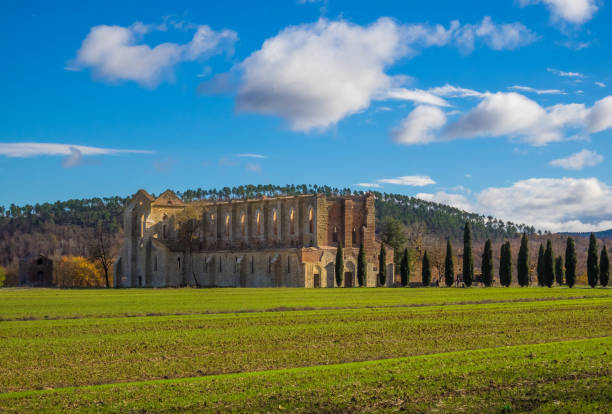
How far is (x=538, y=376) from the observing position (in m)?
14.0

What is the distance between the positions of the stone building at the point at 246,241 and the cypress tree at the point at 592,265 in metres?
21.1

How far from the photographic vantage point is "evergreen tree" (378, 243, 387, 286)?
7356 cm

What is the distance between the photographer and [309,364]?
1591cm

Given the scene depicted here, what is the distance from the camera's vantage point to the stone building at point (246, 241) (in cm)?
7375

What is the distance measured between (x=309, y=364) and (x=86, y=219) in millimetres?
159361

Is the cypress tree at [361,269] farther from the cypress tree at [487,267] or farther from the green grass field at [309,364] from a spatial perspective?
the green grass field at [309,364]

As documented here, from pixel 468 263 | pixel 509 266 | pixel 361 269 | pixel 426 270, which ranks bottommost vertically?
pixel 426 270

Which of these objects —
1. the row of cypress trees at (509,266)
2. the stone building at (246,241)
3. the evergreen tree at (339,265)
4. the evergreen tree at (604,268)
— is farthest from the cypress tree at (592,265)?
the evergreen tree at (339,265)

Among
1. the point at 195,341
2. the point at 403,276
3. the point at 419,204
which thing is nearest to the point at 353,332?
the point at 195,341

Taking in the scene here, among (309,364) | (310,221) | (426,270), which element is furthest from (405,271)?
(309,364)

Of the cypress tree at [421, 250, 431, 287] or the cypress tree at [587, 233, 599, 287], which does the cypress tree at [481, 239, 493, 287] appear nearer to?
the cypress tree at [421, 250, 431, 287]

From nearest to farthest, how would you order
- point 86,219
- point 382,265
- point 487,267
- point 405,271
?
point 487,267, point 382,265, point 405,271, point 86,219

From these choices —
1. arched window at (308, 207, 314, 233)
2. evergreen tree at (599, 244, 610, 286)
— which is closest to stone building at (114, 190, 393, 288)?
arched window at (308, 207, 314, 233)

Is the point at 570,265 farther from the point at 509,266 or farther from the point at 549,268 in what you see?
the point at 509,266
